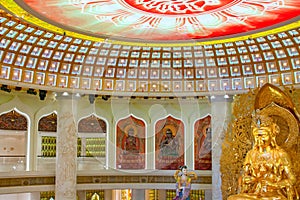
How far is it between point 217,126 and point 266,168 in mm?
6717

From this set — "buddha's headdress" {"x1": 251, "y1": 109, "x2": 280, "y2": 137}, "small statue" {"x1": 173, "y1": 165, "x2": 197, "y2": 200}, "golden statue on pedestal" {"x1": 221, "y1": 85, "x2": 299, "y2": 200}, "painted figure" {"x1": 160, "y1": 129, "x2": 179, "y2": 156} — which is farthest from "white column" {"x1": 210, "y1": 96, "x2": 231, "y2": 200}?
"buddha's headdress" {"x1": 251, "y1": 109, "x2": 280, "y2": 137}

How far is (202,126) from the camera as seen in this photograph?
2162 cm

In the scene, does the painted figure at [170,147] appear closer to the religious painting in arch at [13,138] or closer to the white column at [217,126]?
the white column at [217,126]

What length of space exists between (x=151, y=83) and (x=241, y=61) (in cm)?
433

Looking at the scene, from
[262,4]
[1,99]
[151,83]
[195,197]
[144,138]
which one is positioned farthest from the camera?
[195,197]

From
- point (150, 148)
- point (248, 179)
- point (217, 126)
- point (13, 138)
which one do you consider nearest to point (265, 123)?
point (248, 179)

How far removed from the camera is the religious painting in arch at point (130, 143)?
21438mm

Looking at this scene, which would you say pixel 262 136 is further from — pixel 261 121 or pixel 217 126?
pixel 217 126

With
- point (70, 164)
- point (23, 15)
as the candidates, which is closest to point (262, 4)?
point (23, 15)

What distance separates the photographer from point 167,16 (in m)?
13.0

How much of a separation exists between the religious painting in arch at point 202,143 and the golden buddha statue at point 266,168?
7.69 meters

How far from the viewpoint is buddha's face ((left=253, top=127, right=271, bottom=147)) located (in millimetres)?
12789

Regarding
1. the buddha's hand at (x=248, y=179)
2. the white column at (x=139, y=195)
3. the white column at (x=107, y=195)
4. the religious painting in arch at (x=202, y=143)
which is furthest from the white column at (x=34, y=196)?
the buddha's hand at (x=248, y=179)

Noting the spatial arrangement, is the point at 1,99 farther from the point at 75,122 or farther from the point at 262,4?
the point at 262,4
